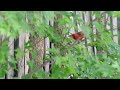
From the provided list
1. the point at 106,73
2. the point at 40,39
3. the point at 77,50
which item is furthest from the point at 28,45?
the point at 106,73

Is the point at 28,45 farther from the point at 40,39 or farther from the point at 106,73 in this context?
the point at 106,73
